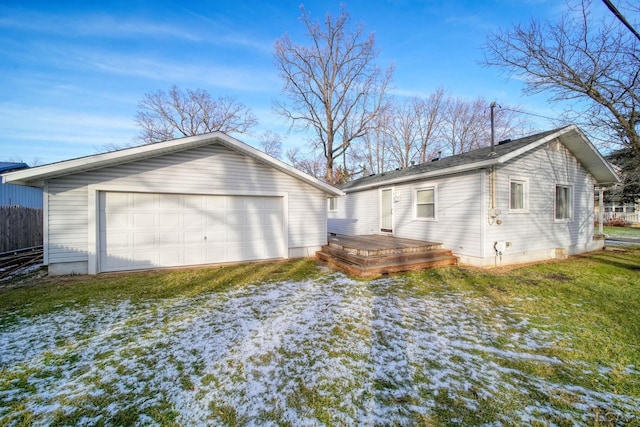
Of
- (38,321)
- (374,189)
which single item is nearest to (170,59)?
(374,189)

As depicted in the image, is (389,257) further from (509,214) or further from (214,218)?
(214,218)

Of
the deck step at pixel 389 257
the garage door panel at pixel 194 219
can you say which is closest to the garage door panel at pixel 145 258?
the garage door panel at pixel 194 219

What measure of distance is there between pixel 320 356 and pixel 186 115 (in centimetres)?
2467

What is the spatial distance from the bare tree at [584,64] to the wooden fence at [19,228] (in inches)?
716

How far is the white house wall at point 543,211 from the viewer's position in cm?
767

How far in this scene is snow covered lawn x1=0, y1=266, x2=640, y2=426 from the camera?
82.8 inches

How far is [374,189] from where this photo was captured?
12.0 metres

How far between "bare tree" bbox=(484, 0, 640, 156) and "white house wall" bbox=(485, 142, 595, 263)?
141 centimetres

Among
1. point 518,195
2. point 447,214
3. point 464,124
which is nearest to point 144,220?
point 447,214

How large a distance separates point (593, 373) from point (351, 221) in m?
11.3

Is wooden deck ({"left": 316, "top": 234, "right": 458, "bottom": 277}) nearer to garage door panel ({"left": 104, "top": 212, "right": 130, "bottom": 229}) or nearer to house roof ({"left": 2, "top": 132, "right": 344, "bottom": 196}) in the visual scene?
house roof ({"left": 2, "top": 132, "right": 344, "bottom": 196})

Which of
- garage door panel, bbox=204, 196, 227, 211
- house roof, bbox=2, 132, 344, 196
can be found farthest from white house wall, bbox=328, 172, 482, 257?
garage door panel, bbox=204, 196, 227, 211

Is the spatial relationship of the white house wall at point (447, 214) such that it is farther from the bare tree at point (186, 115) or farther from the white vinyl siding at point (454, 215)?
the bare tree at point (186, 115)

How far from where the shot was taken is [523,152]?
7.48 metres
